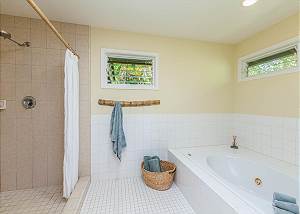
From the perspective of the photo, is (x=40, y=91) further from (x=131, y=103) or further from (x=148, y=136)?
(x=148, y=136)

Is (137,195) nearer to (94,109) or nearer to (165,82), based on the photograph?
(94,109)

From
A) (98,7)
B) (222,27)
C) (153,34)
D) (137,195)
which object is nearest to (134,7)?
(98,7)

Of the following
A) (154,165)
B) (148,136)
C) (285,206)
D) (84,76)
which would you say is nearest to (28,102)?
(84,76)

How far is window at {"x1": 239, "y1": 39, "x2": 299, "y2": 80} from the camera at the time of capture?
1.92 meters

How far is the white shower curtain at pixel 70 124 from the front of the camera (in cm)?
173

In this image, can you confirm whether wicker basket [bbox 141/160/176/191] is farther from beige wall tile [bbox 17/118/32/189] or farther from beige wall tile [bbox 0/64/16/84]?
beige wall tile [bbox 0/64/16/84]

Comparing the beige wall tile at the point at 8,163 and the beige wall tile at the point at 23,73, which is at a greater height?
the beige wall tile at the point at 23,73

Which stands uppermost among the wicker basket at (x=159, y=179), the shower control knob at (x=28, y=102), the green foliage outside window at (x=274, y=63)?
the green foliage outside window at (x=274, y=63)

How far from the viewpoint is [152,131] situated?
96.4 inches

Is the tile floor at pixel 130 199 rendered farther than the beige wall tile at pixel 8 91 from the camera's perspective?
No

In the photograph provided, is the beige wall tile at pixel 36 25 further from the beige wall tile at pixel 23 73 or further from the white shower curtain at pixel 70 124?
the white shower curtain at pixel 70 124

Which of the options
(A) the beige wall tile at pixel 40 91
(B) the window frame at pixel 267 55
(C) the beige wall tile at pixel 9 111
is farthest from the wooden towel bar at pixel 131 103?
(B) the window frame at pixel 267 55

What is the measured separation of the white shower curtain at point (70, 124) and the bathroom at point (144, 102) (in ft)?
0.04

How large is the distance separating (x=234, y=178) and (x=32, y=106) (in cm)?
277
